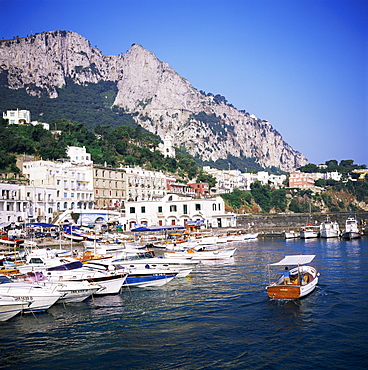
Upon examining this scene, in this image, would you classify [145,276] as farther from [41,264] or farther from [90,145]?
[90,145]

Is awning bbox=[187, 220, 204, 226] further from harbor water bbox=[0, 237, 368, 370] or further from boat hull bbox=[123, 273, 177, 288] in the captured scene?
boat hull bbox=[123, 273, 177, 288]

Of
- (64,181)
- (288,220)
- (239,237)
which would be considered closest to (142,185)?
(64,181)

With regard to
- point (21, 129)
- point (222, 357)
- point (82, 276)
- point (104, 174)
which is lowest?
point (222, 357)

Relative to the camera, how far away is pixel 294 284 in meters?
28.2

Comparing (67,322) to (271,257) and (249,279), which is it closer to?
(249,279)

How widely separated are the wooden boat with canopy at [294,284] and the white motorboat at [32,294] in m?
13.9

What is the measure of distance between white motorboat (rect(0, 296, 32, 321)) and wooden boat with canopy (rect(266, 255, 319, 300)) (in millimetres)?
15380

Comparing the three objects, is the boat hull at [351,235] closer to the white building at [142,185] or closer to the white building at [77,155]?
the white building at [142,185]

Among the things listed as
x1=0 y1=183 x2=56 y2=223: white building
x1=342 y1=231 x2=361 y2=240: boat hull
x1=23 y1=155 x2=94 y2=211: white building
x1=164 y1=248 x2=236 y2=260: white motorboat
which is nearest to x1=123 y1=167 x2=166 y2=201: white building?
x1=23 y1=155 x2=94 y2=211: white building

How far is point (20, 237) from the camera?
222 feet

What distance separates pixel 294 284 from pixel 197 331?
29.8 feet

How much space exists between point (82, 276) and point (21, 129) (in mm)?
92231

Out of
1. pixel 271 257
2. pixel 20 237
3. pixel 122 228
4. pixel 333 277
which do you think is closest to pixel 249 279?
pixel 333 277

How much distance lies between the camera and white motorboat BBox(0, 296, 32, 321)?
24453mm
